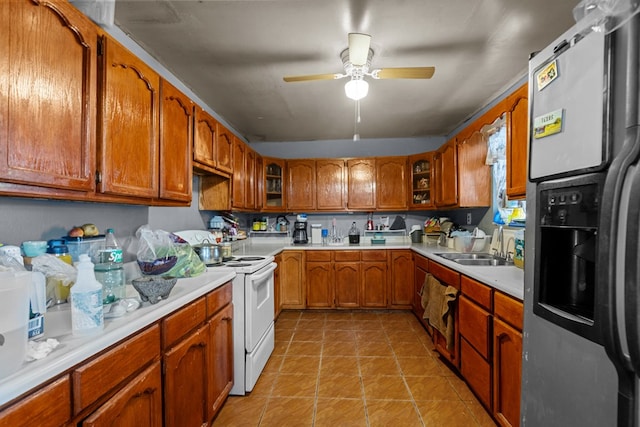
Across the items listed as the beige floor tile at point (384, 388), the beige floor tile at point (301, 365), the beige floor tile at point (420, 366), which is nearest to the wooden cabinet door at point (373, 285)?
the beige floor tile at point (420, 366)

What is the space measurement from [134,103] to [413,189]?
3.38m

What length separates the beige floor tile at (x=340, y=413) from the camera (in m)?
1.67

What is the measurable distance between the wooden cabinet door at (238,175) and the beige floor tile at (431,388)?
83.6 inches

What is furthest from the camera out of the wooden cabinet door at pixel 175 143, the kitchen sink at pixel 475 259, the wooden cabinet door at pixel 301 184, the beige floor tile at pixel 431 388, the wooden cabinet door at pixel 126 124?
the wooden cabinet door at pixel 301 184

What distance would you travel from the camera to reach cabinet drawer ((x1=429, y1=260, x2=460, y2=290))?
6.91 ft

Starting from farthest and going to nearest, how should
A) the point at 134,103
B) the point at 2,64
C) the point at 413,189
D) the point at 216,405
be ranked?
the point at 413,189
the point at 216,405
the point at 134,103
the point at 2,64

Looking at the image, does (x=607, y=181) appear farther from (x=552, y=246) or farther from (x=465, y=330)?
(x=465, y=330)

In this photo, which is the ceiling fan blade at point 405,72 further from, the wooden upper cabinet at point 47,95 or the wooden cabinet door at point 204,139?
the wooden upper cabinet at point 47,95

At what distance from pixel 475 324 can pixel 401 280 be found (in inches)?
70.0

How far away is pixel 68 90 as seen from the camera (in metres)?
1.07

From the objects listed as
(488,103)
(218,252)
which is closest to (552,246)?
(218,252)

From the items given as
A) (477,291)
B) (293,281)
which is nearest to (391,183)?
(293,281)

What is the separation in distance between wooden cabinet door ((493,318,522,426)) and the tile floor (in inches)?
9.6

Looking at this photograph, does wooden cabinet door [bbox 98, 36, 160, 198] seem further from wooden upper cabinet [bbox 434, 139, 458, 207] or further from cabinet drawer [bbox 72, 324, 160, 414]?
wooden upper cabinet [bbox 434, 139, 458, 207]
